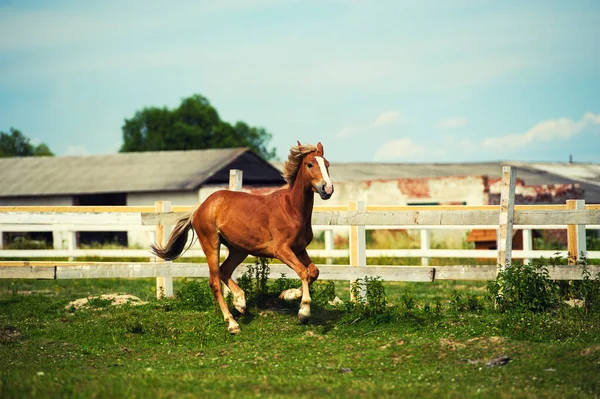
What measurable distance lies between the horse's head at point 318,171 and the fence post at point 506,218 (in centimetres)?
271

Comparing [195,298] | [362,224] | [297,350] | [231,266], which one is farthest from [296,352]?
[195,298]

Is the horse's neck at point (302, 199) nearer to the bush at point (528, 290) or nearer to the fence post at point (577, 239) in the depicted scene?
the bush at point (528, 290)

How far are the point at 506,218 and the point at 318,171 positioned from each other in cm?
291

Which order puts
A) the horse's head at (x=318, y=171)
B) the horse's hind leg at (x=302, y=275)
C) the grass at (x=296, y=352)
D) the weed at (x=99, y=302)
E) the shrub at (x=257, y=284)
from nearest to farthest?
1. the grass at (x=296, y=352)
2. the horse's head at (x=318, y=171)
3. the horse's hind leg at (x=302, y=275)
4. the shrub at (x=257, y=284)
5. the weed at (x=99, y=302)

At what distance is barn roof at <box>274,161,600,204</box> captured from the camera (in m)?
46.0

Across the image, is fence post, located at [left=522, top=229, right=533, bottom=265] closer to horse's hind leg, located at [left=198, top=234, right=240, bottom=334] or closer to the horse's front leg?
the horse's front leg

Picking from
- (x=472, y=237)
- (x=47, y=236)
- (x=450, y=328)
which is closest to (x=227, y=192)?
(x=450, y=328)

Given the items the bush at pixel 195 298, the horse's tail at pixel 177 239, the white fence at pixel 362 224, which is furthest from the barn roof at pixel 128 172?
the horse's tail at pixel 177 239

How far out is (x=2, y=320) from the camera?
36.6 ft

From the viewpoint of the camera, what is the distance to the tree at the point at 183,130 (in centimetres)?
7312

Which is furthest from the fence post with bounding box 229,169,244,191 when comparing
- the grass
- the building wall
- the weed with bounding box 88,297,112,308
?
the building wall

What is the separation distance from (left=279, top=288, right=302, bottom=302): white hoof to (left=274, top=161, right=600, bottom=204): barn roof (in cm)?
3344

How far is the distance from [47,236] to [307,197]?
25718mm

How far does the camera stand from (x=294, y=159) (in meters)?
9.75
